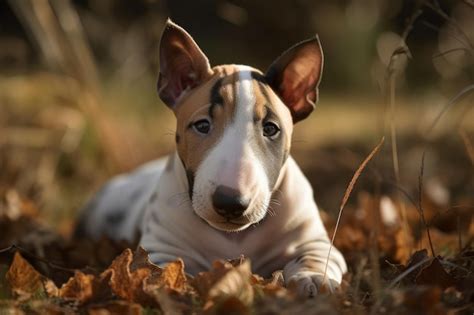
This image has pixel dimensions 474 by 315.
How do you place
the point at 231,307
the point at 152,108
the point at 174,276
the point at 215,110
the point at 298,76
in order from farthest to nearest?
the point at 152,108, the point at 298,76, the point at 215,110, the point at 174,276, the point at 231,307

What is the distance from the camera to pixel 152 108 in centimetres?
898

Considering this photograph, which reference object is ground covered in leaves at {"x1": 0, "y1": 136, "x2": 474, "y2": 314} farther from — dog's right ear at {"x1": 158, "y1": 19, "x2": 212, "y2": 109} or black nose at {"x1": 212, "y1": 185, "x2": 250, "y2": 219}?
dog's right ear at {"x1": 158, "y1": 19, "x2": 212, "y2": 109}

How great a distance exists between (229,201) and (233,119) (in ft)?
1.39

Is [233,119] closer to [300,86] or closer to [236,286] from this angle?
[300,86]

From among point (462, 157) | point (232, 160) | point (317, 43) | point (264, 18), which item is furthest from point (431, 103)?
point (232, 160)

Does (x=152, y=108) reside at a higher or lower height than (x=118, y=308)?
lower

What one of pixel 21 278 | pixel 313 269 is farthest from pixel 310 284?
pixel 21 278

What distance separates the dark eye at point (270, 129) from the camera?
3348 mm

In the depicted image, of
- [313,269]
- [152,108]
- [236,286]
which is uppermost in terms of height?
[236,286]

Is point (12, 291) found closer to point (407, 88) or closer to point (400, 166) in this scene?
point (400, 166)

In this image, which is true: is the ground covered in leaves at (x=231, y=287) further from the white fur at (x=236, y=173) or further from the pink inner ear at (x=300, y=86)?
the pink inner ear at (x=300, y=86)

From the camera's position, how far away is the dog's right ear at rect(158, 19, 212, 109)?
3555 mm

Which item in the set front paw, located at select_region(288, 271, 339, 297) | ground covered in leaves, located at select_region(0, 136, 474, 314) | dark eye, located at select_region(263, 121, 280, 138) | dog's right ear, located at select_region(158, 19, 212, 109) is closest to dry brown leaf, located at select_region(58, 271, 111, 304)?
ground covered in leaves, located at select_region(0, 136, 474, 314)

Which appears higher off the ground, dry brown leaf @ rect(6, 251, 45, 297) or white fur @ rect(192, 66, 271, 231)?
white fur @ rect(192, 66, 271, 231)
